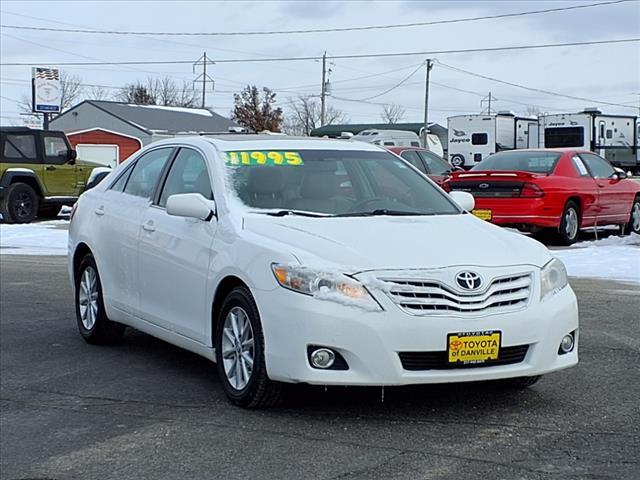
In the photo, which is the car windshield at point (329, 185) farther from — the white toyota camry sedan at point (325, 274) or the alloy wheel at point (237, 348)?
the alloy wheel at point (237, 348)

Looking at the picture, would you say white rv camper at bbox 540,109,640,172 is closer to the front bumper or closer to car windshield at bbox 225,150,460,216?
car windshield at bbox 225,150,460,216

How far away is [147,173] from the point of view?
750 cm

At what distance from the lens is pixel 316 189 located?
21.2 ft

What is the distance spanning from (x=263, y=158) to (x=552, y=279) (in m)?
2.06

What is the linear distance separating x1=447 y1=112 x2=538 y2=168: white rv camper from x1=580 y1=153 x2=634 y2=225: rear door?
70.1ft

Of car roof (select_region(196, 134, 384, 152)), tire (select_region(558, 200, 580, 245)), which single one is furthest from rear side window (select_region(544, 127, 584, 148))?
car roof (select_region(196, 134, 384, 152))

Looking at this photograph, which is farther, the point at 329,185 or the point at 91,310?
the point at 91,310

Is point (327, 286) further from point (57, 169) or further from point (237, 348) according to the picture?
point (57, 169)

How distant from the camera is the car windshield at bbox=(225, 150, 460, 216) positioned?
6328 mm

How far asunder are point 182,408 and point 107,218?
226 cm

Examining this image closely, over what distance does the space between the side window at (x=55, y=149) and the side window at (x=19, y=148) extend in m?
0.28

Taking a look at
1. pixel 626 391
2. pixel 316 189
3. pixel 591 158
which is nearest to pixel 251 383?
pixel 316 189

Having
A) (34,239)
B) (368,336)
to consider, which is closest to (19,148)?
(34,239)

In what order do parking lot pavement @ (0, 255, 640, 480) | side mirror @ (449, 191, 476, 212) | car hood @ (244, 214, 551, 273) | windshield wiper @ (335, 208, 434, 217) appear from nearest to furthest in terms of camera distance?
parking lot pavement @ (0, 255, 640, 480) < car hood @ (244, 214, 551, 273) < windshield wiper @ (335, 208, 434, 217) < side mirror @ (449, 191, 476, 212)
